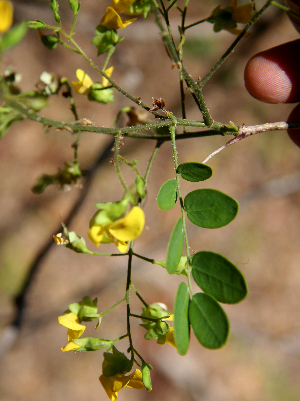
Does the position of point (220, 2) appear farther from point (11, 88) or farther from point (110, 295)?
point (110, 295)

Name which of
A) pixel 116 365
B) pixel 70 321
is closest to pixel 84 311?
pixel 70 321

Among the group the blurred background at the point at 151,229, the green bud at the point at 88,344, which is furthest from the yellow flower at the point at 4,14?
the blurred background at the point at 151,229

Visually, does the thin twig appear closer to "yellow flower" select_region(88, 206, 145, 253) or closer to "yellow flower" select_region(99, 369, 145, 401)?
"yellow flower" select_region(88, 206, 145, 253)

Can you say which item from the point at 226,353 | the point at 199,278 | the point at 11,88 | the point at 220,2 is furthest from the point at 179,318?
the point at 220,2

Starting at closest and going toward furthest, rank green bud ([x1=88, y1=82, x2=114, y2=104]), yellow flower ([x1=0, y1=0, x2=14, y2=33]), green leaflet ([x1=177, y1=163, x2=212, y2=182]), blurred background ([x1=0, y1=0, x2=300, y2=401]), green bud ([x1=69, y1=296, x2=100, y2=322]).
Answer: yellow flower ([x1=0, y1=0, x2=14, y2=33]), green leaflet ([x1=177, y1=163, x2=212, y2=182]), green bud ([x1=69, y1=296, x2=100, y2=322]), green bud ([x1=88, y1=82, x2=114, y2=104]), blurred background ([x1=0, y1=0, x2=300, y2=401])

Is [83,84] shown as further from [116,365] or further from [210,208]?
[116,365]

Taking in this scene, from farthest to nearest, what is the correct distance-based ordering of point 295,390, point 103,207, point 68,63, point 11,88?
1. point 295,390
2. point 68,63
3. point 11,88
4. point 103,207

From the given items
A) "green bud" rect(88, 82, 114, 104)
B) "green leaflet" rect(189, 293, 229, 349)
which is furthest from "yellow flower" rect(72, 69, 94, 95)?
"green leaflet" rect(189, 293, 229, 349)
